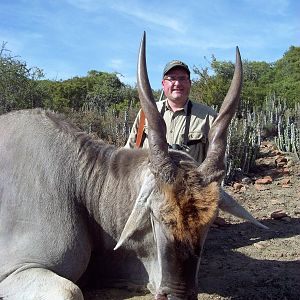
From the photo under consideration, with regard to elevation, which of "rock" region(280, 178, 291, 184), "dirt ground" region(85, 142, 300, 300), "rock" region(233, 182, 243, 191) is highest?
"rock" region(280, 178, 291, 184)

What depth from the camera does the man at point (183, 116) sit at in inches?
249

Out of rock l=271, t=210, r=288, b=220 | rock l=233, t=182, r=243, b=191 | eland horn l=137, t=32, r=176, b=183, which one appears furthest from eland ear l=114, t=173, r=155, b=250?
rock l=233, t=182, r=243, b=191

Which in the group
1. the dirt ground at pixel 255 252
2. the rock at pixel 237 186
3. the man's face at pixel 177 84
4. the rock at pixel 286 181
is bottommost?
the dirt ground at pixel 255 252

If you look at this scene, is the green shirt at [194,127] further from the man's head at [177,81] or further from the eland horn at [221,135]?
the eland horn at [221,135]

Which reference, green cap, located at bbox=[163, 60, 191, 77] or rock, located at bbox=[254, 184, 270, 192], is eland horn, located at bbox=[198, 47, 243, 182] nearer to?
green cap, located at bbox=[163, 60, 191, 77]

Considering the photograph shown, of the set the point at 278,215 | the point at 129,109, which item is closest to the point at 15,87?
the point at 129,109

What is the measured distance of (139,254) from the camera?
4695mm

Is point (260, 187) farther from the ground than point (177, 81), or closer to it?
closer to it

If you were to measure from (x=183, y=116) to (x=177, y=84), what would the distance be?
16.6 inches

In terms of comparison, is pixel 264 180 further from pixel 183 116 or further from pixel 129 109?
pixel 129 109

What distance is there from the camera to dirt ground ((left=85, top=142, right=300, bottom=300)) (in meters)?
5.07

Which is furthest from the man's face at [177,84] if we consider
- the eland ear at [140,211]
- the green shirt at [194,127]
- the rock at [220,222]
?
the eland ear at [140,211]

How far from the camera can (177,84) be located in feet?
20.8

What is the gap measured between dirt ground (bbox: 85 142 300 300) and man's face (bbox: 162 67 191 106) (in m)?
2.01
